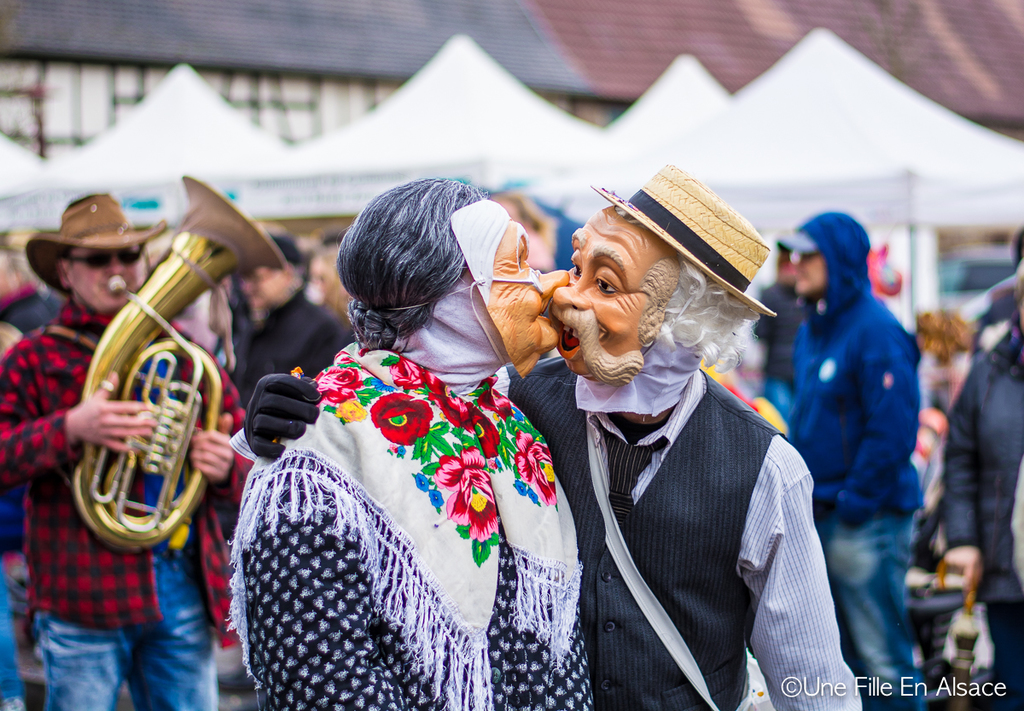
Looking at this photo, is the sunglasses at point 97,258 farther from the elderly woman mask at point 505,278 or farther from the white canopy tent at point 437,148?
the white canopy tent at point 437,148

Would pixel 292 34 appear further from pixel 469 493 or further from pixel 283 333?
pixel 469 493

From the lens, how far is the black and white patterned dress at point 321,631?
151cm

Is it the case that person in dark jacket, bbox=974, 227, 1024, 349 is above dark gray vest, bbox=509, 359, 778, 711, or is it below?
below

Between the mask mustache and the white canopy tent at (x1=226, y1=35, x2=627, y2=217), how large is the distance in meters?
4.98

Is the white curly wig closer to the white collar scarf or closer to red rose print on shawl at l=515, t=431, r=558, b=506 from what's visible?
the white collar scarf

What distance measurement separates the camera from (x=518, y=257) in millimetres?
1833

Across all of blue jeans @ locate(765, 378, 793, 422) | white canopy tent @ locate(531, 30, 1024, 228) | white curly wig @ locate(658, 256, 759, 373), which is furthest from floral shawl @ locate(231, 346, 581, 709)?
blue jeans @ locate(765, 378, 793, 422)

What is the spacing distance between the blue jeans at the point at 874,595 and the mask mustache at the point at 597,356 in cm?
225

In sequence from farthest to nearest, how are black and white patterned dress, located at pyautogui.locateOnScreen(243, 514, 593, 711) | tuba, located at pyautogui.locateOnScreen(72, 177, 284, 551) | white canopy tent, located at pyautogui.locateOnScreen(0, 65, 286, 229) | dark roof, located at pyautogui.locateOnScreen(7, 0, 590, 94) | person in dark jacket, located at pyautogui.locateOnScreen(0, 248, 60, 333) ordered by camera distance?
dark roof, located at pyautogui.locateOnScreen(7, 0, 590, 94), white canopy tent, located at pyautogui.locateOnScreen(0, 65, 286, 229), person in dark jacket, located at pyautogui.locateOnScreen(0, 248, 60, 333), tuba, located at pyautogui.locateOnScreen(72, 177, 284, 551), black and white patterned dress, located at pyautogui.locateOnScreen(243, 514, 593, 711)

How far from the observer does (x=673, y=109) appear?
9992 millimetres

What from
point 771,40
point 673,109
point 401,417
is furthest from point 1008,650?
point 771,40

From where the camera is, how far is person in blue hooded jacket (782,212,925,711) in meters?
3.68

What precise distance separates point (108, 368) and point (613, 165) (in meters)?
4.48

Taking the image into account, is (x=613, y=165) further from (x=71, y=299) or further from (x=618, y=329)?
(x=618, y=329)
